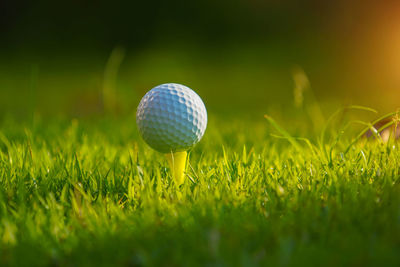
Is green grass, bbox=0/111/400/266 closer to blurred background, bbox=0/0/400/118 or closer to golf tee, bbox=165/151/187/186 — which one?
golf tee, bbox=165/151/187/186

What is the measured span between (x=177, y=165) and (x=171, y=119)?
9.5 inches

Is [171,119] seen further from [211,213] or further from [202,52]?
[202,52]

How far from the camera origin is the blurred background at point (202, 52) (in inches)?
216

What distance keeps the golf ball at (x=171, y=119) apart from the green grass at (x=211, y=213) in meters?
0.19


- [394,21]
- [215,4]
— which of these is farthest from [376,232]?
[215,4]

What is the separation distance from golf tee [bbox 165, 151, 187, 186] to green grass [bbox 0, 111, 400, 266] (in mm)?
55

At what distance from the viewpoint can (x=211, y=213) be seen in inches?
57.5

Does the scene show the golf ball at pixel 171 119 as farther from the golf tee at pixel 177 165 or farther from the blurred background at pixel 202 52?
the blurred background at pixel 202 52

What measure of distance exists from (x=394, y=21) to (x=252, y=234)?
22.6 ft

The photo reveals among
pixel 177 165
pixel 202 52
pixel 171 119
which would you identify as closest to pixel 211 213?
pixel 177 165

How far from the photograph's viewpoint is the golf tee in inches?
74.3

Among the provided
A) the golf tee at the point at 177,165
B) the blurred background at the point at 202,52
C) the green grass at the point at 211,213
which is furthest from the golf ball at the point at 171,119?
the blurred background at the point at 202,52

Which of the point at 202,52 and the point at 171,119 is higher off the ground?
the point at 202,52

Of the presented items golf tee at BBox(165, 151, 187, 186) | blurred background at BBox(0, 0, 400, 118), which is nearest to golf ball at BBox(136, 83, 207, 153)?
golf tee at BBox(165, 151, 187, 186)
